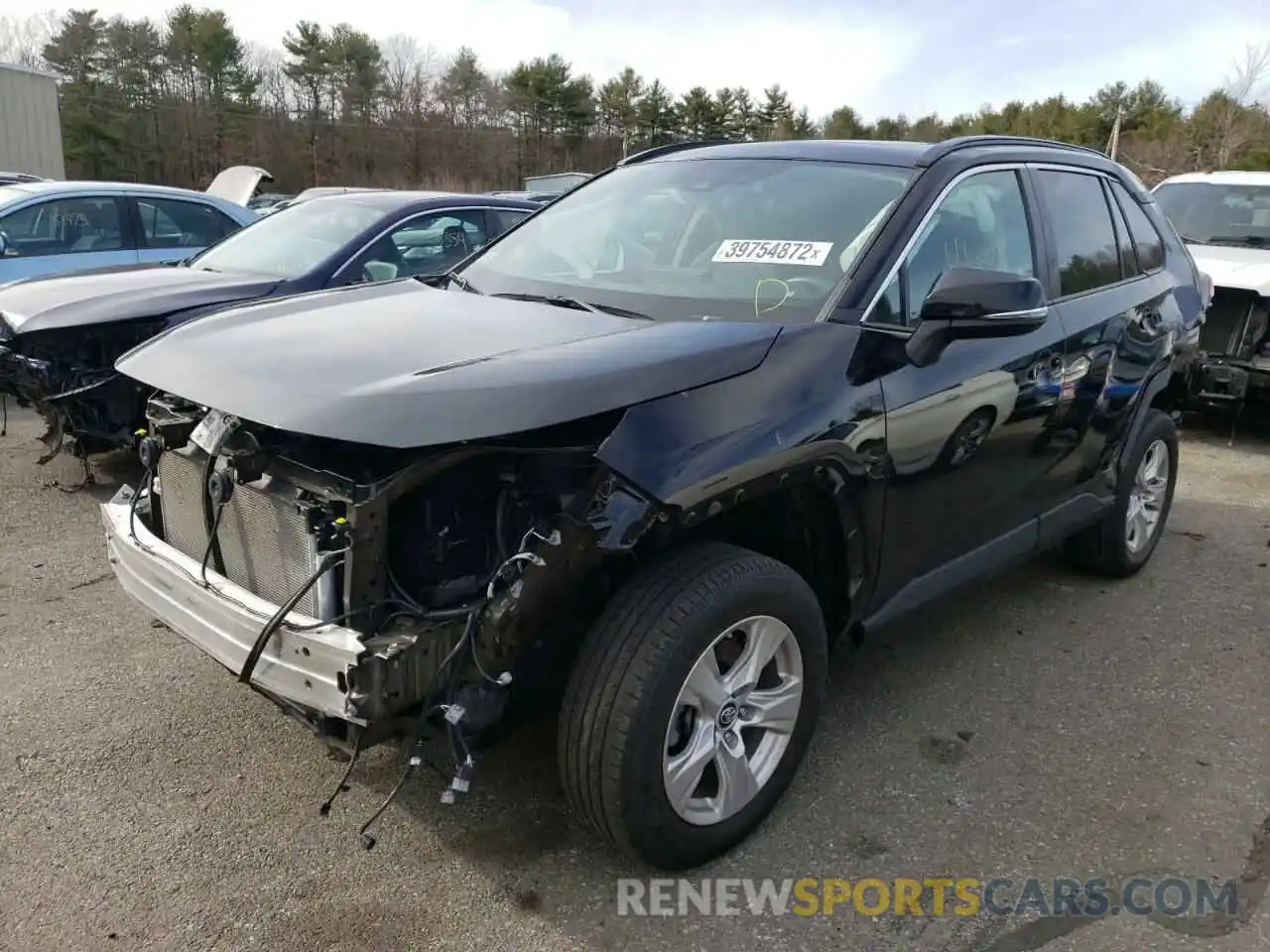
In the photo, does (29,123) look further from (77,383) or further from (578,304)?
(578,304)

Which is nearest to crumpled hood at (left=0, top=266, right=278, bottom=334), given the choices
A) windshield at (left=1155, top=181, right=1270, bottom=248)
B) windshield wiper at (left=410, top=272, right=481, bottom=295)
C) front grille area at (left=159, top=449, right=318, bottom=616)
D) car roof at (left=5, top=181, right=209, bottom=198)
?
car roof at (left=5, top=181, right=209, bottom=198)

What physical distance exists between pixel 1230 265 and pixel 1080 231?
4776 millimetres

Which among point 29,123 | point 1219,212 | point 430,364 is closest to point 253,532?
point 430,364

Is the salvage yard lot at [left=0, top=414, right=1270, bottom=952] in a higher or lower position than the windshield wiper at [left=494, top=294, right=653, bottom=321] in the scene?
lower

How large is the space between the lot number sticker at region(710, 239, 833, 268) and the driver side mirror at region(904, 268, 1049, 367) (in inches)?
14.3

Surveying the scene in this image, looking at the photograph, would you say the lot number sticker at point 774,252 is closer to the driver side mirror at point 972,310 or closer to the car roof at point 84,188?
the driver side mirror at point 972,310

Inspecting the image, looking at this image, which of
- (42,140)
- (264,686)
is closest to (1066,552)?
(264,686)

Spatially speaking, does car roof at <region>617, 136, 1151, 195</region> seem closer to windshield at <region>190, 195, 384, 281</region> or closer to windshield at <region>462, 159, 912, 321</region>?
windshield at <region>462, 159, 912, 321</region>

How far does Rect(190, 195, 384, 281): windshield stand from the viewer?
6371mm

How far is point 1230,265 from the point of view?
778 centimetres

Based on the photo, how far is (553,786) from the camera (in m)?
3.02

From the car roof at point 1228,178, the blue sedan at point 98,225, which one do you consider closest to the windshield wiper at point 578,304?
the blue sedan at point 98,225

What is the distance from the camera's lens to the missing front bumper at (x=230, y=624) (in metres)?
2.26

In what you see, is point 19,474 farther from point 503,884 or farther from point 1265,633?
point 1265,633
